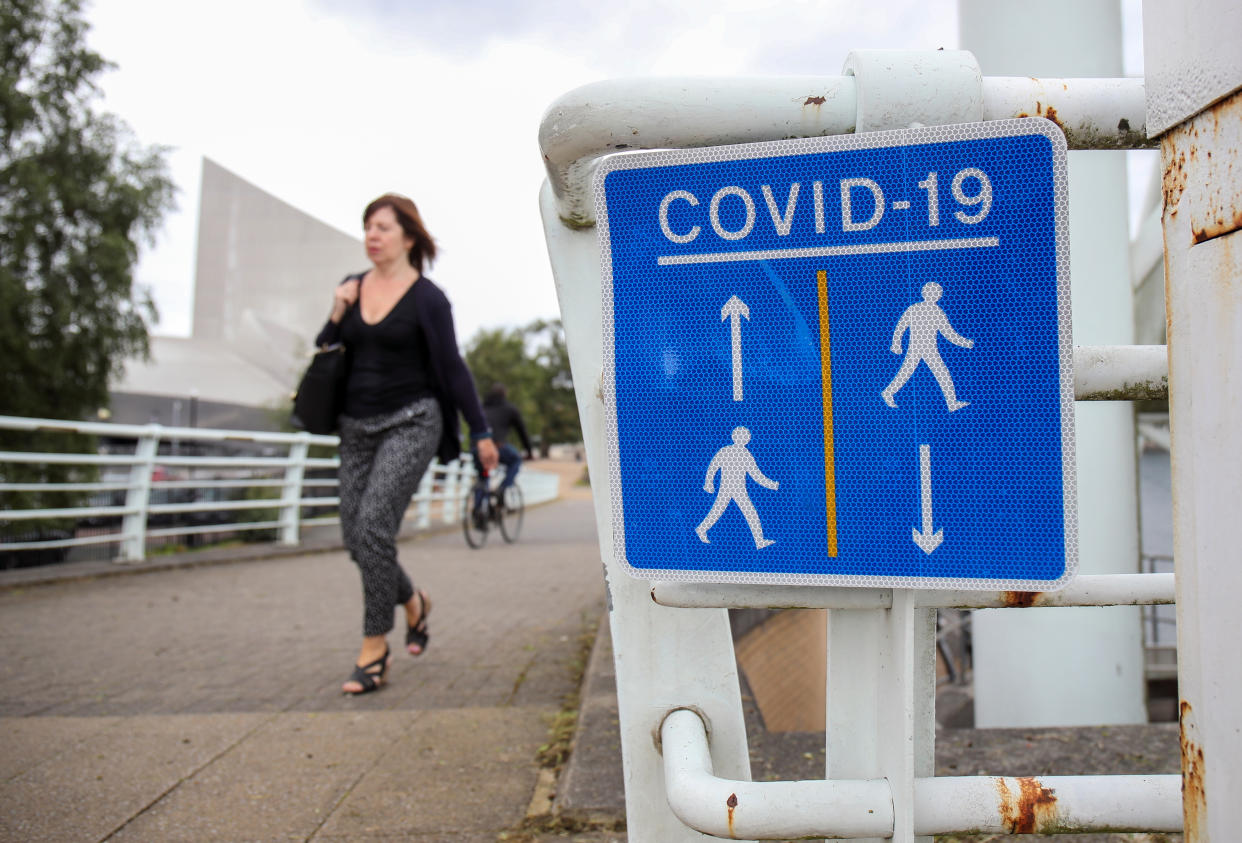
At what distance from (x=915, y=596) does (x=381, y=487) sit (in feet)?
8.85

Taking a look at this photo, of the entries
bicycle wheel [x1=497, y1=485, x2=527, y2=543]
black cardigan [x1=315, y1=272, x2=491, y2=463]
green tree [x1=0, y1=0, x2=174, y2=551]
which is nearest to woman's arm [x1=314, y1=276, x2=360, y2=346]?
black cardigan [x1=315, y1=272, x2=491, y2=463]

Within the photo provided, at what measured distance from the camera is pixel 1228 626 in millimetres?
713

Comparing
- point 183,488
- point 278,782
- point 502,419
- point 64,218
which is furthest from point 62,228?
point 278,782

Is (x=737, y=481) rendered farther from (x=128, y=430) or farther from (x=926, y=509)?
(x=128, y=430)

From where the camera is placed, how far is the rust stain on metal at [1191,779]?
0.75 m

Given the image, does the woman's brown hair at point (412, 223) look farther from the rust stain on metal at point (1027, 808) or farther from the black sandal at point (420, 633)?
the rust stain on metal at point (1027, 808)

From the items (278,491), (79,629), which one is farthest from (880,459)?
(278,491)

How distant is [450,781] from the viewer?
2.34 meters

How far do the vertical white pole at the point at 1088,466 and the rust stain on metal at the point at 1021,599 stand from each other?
196cm

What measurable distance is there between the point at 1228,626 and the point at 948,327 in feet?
1.24

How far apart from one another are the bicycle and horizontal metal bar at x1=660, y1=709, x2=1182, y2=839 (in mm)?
9057

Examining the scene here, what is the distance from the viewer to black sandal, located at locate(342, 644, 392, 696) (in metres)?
3.30

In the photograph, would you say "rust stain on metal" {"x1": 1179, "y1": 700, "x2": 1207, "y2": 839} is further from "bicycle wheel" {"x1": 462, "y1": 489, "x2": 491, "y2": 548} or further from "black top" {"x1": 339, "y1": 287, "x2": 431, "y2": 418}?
"bicycle wheel" {"x1": 462, "y1": 489, "x2": 491, "y2": 548}

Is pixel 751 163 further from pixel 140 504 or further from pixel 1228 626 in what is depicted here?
pixel 140 504
